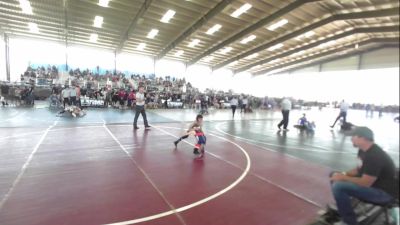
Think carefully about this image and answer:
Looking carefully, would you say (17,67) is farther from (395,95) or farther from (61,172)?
(395,95)

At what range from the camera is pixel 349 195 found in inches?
107

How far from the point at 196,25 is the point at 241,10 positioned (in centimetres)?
448

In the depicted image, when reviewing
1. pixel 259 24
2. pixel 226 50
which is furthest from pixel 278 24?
pixel 226 50

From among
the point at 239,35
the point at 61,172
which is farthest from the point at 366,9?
the point at 239,35

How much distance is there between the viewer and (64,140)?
7.43 meters

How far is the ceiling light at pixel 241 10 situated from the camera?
659 inches

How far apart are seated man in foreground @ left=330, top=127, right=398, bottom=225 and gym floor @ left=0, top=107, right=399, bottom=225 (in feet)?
0.37

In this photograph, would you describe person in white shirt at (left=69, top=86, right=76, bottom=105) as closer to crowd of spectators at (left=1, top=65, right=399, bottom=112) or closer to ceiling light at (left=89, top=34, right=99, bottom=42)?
crowd of spectators at (left=1, top=65, right=399, bottom=112)

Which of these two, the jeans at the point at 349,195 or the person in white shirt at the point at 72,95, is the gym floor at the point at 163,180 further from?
the person in white shirt at the point at 72,95

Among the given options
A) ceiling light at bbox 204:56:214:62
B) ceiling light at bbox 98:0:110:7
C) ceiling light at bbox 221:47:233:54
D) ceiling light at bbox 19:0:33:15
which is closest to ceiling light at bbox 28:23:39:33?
ceiling light at bbox 19:0:33:15

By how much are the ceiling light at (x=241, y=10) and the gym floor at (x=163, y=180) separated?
12.3 m

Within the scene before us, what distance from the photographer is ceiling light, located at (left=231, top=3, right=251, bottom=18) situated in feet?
54.9

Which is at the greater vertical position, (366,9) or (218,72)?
(218,72)

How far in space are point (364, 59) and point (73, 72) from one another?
24379 millimetres
